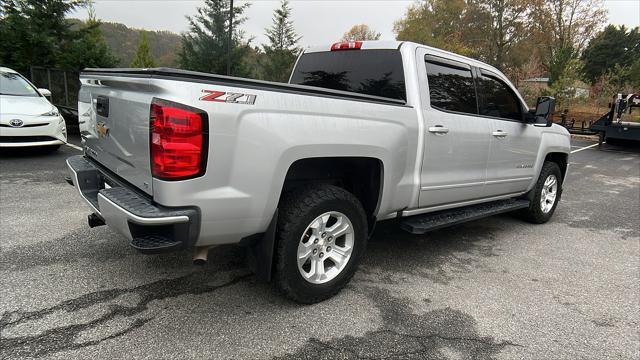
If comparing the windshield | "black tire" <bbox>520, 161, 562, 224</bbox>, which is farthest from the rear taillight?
"black tire" <bbox>520, 161, 562, 224</bbox>

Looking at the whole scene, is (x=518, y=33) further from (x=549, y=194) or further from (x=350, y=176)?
(x=350, y=176)

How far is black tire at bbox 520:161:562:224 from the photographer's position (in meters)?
5.12

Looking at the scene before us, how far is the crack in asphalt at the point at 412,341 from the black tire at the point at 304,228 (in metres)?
0.36

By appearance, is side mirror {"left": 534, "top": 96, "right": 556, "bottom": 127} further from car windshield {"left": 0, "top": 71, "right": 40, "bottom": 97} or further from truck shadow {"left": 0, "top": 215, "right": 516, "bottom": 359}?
car windshield {"left": 0, "top": 71, "right": 40, "bottom": 97}

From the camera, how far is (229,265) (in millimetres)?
3459

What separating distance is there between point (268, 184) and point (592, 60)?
193 feet

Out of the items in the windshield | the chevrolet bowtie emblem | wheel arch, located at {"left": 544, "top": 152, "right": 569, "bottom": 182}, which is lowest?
wheel arch, located at {"left": 544, "top": 152, "right": 569, "bottom": 182}

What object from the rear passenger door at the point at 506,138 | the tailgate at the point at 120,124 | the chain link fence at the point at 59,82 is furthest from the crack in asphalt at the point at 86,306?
the chain link fence at the point at 59,82

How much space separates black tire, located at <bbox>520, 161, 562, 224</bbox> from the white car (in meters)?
7.70

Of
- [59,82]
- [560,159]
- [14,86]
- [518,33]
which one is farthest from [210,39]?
[518,33]

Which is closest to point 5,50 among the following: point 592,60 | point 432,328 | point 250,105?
point 250,105

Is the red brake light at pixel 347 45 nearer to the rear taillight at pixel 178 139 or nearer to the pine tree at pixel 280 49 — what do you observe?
the rear taillight at pixel 178 139

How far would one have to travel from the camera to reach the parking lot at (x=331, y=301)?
2445 mm

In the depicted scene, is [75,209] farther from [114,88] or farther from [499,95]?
[499,95]
